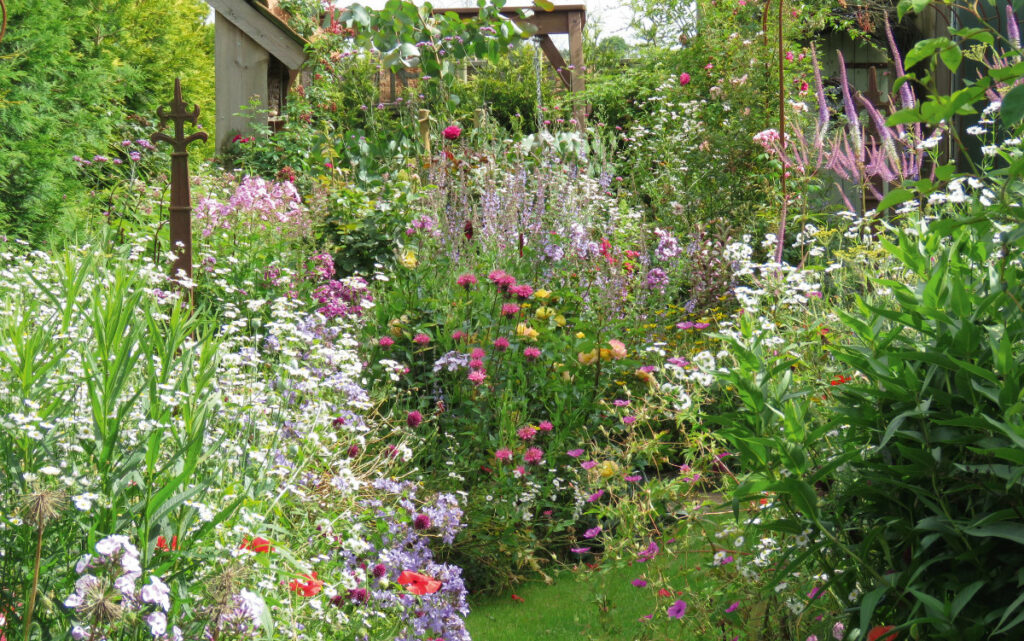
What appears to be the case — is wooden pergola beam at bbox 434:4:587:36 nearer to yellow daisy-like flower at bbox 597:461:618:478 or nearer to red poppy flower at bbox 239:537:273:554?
yellow daisy-like flower at bbox 597:461:618:478

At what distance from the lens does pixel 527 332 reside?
389 centimetres

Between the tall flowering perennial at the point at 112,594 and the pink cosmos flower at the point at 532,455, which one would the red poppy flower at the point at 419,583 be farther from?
the pink cosmos flower at the point at 532,455

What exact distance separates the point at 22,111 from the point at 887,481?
6.03 meters

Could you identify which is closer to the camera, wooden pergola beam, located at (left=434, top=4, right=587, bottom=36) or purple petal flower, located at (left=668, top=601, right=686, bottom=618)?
purple petal flower, located at (left=668, top=601, right=686, bottom=618)

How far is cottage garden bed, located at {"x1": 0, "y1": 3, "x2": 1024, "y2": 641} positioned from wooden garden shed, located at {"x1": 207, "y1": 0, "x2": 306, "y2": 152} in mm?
3921

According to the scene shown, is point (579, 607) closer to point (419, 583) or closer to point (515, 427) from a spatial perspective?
point (515, 427)

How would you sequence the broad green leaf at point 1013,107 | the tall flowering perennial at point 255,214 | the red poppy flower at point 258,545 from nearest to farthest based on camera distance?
the broad green leaf at point 1013,107 < the red poppy flower at point 258,545 < the tall flowering perennial at point 255,214

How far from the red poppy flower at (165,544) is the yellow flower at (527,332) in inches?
90.7

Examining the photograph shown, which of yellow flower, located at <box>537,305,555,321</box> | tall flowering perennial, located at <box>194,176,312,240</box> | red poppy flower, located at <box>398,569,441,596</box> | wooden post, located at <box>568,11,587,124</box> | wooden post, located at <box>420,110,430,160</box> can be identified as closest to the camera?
red poppy flower, located at <box>398,569,441,596</box>

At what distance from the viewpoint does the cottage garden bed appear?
5.44 ft

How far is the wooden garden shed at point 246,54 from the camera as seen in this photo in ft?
28.7

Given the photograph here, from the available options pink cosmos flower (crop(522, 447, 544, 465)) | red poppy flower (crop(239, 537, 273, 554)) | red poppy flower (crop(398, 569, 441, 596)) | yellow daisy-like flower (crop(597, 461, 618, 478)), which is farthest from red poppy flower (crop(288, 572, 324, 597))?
pink cosmos flower (crop(522, 447, 544, 465))

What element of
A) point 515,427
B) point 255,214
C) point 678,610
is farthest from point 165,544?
point 255,214

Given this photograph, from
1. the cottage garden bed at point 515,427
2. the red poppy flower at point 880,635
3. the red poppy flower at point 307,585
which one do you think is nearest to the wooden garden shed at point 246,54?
the cottage garden bed at point 515,427
